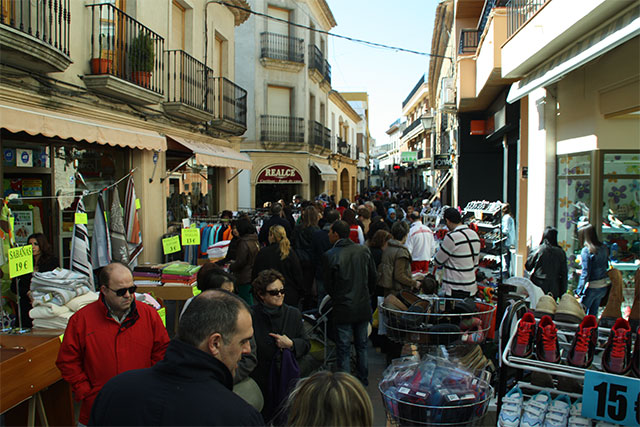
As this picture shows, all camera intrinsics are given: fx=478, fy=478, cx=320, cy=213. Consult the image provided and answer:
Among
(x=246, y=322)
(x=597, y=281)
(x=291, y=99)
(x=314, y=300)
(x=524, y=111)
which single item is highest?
(x=291, y=99)

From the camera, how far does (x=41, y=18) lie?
19.1ft

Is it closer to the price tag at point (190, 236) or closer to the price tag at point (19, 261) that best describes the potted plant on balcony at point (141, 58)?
the price tag at point (190, 236)

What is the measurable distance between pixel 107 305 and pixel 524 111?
9.19 m

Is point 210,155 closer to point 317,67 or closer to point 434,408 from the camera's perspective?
point 434,408

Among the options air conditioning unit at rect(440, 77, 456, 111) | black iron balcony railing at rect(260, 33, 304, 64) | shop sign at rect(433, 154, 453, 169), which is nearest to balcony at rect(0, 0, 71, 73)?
air conditioning unit at rect(440, 77, 456, 111)

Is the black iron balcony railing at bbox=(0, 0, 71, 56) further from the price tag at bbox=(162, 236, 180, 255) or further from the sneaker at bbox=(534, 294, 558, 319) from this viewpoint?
the sneaker at bbox=(534, 294, 558, 319)

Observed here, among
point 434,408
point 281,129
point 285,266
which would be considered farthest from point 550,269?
point 281,129

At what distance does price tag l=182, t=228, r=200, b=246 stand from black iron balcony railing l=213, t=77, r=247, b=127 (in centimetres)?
438

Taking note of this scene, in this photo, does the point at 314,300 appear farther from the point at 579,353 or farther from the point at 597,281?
the point at 579,353

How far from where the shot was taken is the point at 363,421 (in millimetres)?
1762

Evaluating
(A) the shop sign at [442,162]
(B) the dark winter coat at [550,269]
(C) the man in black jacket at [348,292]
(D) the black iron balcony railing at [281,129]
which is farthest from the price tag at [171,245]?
(A) the shop sign at [442,162]

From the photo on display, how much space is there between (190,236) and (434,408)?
6.07 meters

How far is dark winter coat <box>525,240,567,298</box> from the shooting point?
6234mm

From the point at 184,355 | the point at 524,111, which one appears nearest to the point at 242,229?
the point at 184,355
